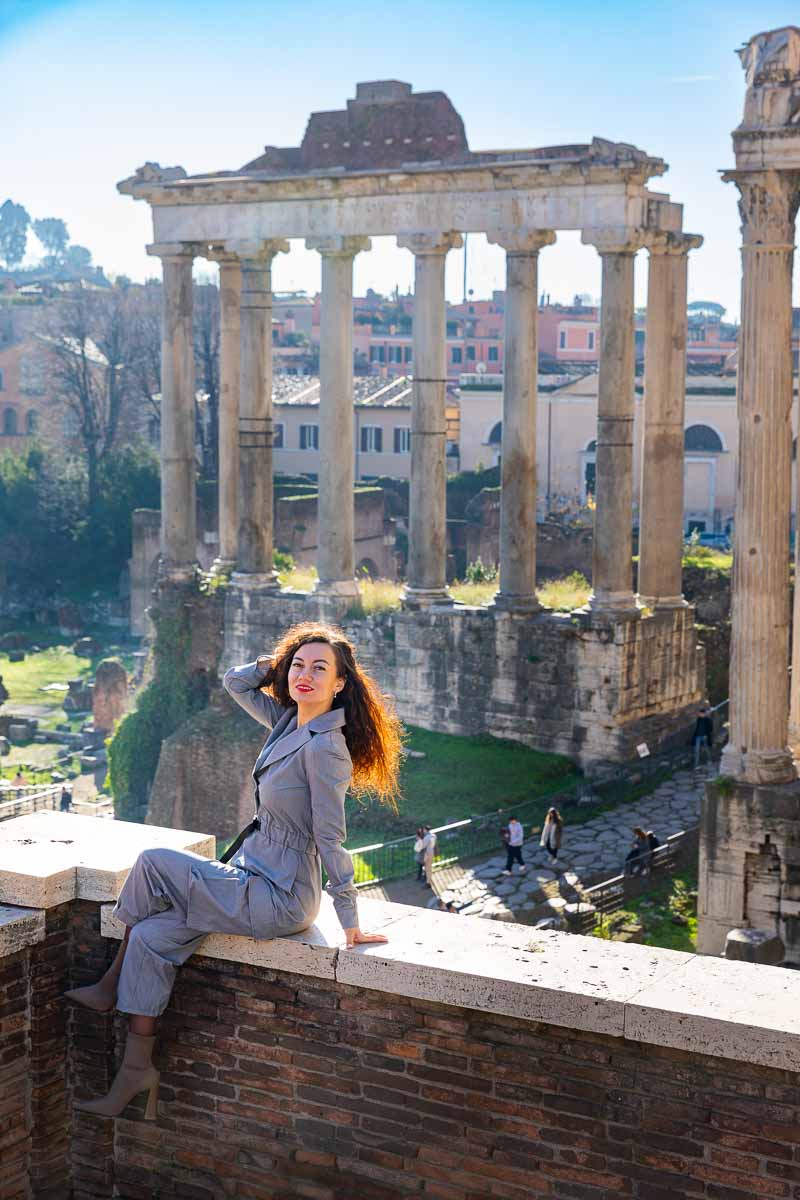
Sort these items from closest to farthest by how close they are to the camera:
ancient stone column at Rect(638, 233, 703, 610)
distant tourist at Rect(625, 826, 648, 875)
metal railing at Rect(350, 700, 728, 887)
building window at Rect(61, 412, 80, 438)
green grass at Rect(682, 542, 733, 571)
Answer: distant tourist at Rect(625, 826, 648, 875), metal railing at Rect(350, 700, 728, 887), ancient stone column at Rect(638, 233, 703, 610), green grass at Rect(682, 542, 733, 571), building window at Rect(61, 412, 80, 438)

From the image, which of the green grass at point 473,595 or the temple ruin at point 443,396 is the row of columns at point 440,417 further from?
the green grass at point 473,595

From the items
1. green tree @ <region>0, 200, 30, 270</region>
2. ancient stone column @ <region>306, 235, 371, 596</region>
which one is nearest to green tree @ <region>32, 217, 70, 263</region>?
green tree @ <region>0, 200, 30, 270</region>

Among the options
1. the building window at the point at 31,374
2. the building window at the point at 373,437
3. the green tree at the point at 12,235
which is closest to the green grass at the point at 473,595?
the building window at the point at 373,437

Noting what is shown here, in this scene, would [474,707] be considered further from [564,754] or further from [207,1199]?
[207,1199]

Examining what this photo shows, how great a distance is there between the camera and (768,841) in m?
13.3

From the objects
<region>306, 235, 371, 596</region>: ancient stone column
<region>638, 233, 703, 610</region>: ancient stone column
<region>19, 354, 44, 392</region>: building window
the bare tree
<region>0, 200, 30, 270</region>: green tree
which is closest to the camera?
<region>638, 233, 703, 610</region>: ancient stone column

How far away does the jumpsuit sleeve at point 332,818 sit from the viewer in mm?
5570

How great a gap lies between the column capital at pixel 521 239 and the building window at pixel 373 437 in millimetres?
24550

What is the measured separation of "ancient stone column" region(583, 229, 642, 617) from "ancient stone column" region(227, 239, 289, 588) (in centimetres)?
467

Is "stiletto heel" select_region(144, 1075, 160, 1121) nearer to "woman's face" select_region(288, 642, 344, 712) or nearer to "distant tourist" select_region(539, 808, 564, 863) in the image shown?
"woman's face" select_region(288, 642, 344, 712)

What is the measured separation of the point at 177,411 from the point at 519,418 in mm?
5077

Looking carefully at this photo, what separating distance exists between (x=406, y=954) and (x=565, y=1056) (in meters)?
0.58

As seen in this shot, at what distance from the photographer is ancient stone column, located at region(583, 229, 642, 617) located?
20266 millimetres

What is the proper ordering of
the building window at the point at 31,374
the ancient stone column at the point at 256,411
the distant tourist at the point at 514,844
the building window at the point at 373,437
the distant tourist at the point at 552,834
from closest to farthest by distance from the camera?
the distant tourist at the point at 514,844 < the distant tourist at the point at 552,834 < the ancient stone column at the point at 256,411 < the building window at the point at 373,437 < the building window at the point at 31,374
